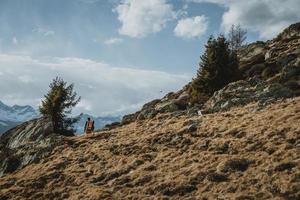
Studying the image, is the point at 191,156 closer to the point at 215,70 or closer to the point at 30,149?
the point at 30,149

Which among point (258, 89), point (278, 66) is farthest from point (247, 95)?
point (278, 66)

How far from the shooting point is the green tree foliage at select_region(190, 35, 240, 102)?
51.3 m

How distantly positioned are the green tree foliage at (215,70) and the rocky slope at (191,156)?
585 cm

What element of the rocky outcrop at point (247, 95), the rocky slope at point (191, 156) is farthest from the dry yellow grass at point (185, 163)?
the rocky outcrop at point (247, 95)

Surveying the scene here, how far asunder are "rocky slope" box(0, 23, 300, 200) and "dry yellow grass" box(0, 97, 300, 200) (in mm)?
58

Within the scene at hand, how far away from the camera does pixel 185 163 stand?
2664cm

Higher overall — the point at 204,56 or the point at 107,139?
the point at 204,56

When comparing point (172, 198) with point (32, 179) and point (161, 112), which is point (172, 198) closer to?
point (32, 179)

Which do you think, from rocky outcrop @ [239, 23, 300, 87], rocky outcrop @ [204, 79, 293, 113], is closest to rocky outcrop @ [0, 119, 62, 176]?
rocky outcrop @ [204, 79, 293, 113]

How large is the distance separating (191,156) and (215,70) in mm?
25575

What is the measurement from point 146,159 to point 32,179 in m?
9.06

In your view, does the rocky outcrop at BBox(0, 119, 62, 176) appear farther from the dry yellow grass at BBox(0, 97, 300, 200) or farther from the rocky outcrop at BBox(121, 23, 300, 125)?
the rocky outcrop at BBox(121, 23, 300, 125)

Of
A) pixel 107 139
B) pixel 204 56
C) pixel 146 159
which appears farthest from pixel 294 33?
pixel 146 159

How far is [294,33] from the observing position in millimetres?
77438
